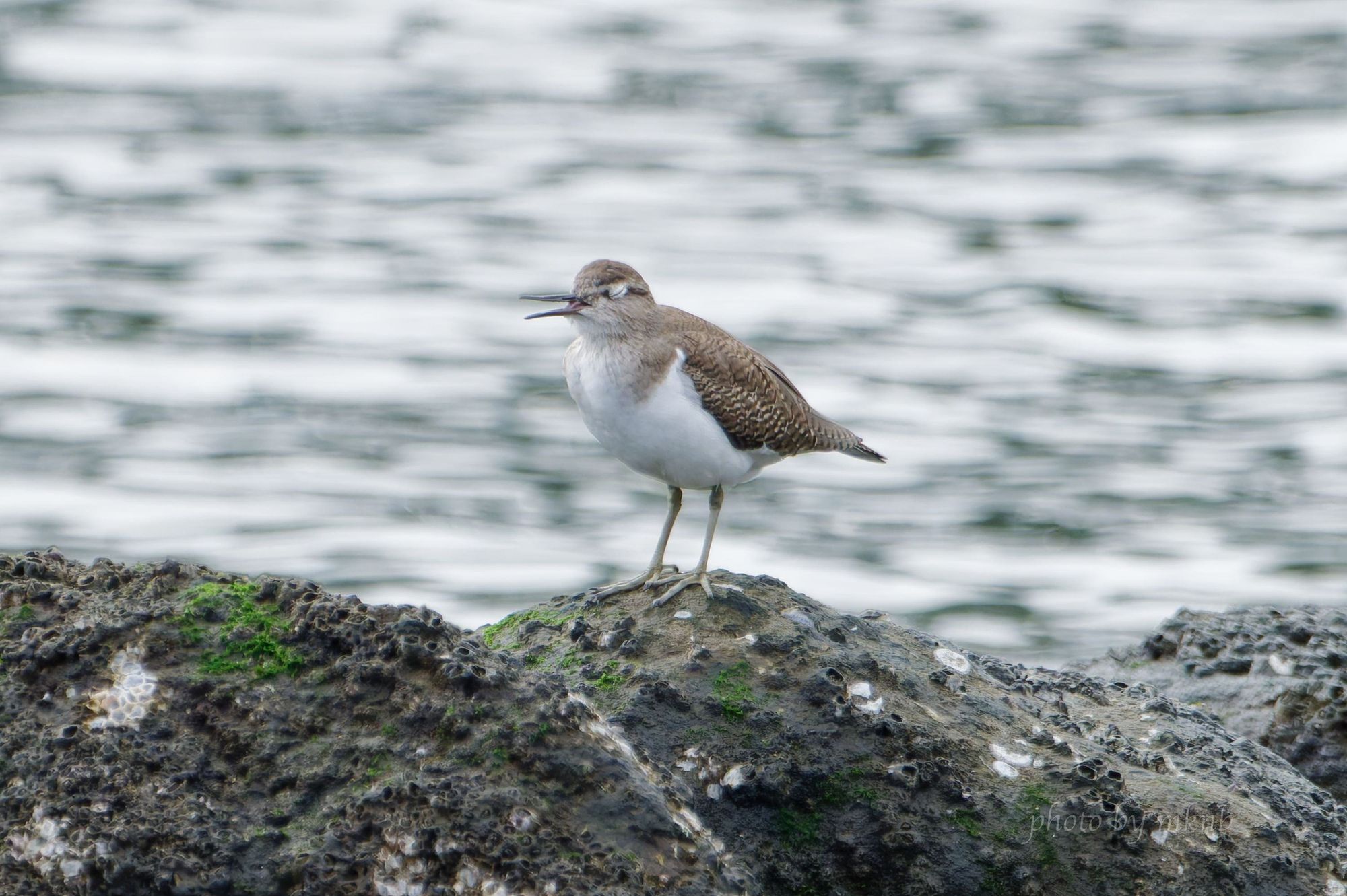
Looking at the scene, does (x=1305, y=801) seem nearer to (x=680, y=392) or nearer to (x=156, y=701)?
(x=680, y=392)

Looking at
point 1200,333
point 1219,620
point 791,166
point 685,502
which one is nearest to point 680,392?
point 1219,620

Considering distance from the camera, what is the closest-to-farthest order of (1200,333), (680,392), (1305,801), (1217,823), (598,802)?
(598,802) < (1217,823) < (1305,801) < (680,392) < (1200,333)

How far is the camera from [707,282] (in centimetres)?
1747

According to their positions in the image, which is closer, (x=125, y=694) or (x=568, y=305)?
(x=125, y=694)

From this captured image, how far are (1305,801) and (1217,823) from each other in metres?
0.77

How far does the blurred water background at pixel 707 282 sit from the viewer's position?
13.0 metres

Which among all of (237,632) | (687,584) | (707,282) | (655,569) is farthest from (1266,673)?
(707,282)

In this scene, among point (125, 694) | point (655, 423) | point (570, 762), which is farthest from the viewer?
point (655, 423)

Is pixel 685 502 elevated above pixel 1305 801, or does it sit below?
below

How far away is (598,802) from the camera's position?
12.8 feet

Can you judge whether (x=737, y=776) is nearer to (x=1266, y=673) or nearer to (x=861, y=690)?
(x=861, y=690)

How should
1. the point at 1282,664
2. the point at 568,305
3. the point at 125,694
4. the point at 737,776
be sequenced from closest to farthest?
the point at 125,694 < the point at 737,776 < the point at 568,305 < the point at 1282,664

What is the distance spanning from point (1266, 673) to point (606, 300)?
312cm

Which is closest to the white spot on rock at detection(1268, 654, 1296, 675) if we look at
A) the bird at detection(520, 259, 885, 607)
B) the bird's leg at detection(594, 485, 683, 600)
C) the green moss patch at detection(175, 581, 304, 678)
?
the bird at detection(520, 259, 885, 607)
